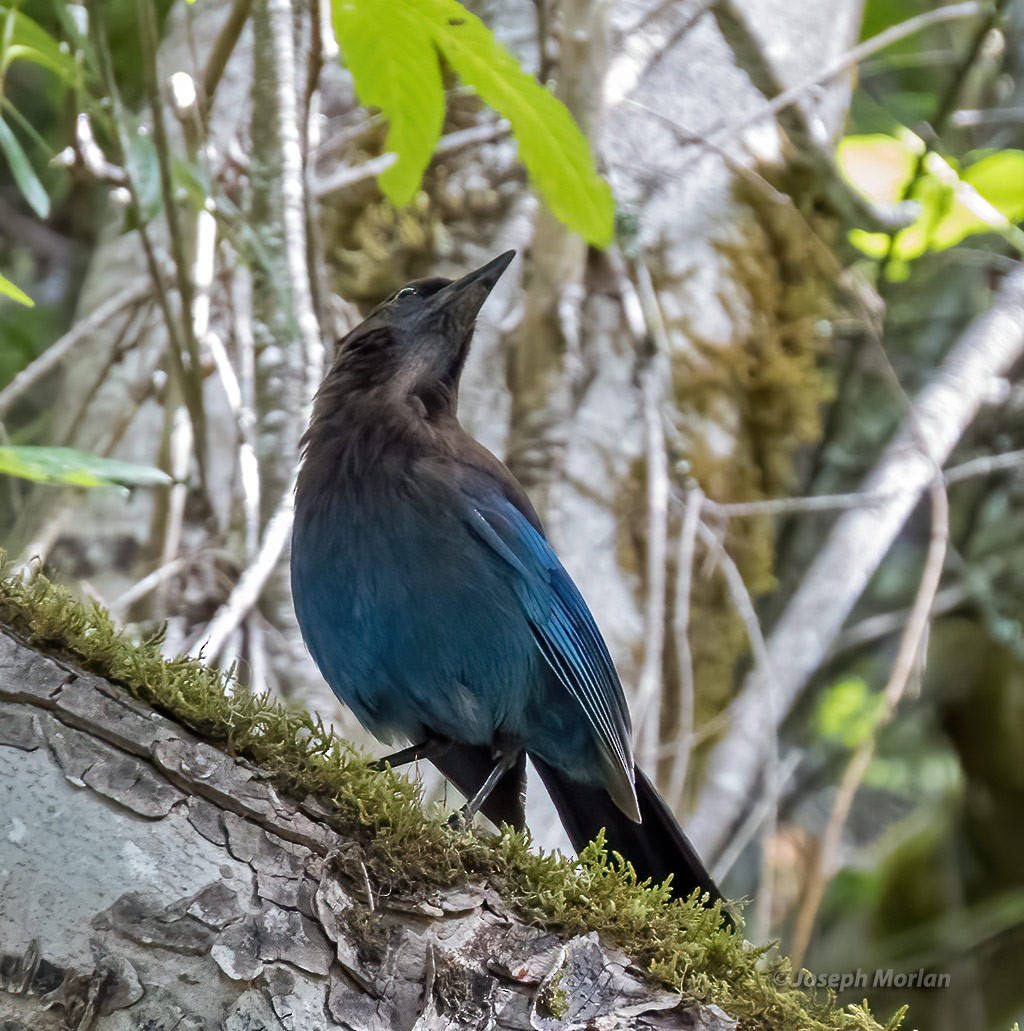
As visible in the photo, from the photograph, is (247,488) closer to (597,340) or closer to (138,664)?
(597,340)

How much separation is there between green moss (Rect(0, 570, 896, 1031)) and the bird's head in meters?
1.29

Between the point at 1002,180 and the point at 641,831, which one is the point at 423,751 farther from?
the point at 1002,180

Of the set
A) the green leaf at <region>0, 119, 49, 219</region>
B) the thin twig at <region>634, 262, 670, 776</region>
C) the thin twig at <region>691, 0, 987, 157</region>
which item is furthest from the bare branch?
the green leaf at <region>0, 119, 49, 219</region>

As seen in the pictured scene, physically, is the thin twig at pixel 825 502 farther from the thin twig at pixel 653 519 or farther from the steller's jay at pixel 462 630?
the steller's jay at pixel 462 630

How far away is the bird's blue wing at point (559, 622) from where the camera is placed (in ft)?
8.71

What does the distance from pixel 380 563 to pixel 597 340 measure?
5.67 ft

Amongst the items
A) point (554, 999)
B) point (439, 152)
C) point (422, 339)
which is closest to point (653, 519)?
point (422, 339)

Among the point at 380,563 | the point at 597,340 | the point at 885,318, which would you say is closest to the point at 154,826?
the point at 380,563

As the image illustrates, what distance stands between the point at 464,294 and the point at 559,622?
2.86ft

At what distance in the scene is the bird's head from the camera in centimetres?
306

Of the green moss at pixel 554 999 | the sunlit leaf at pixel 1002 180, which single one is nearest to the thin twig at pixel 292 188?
the green moss at pixel 554 999

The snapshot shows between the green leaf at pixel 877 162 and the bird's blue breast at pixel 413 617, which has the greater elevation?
the green leaf at pixel 877 162

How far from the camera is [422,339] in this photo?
3.11 meters

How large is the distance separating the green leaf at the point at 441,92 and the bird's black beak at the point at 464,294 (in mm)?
543
